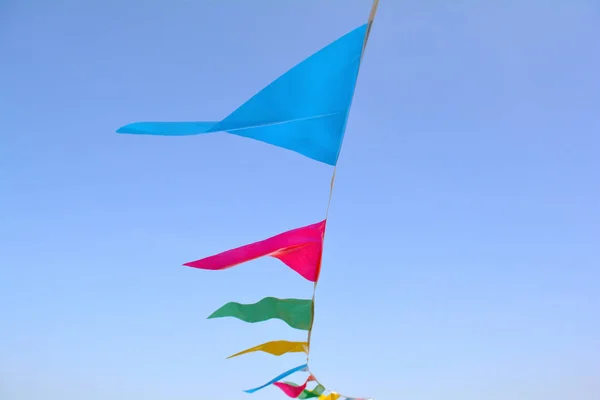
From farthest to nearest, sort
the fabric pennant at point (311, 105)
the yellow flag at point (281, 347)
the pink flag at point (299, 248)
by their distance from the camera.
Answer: the yellow flag at point (281, 347)
the pink flag at point (299, 248)
the fabric pennant at point (311, 105)

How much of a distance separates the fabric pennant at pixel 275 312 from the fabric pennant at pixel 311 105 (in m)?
1.50

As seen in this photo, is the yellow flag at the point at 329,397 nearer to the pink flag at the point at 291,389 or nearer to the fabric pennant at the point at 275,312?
the pink flag at the point at 291,389

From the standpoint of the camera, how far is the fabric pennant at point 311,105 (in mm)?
2715

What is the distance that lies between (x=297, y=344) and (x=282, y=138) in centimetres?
217

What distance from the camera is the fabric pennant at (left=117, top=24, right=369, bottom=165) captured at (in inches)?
107

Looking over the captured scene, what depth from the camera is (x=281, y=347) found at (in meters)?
4.30

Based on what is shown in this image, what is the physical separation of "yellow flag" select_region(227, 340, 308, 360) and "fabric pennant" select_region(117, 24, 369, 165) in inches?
77.9

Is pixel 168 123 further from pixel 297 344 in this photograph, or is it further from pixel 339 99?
pixel 297 344

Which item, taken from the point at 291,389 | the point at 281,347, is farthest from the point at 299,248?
the point at 291,389

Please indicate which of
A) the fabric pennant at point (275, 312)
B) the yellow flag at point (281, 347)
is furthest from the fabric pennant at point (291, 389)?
the fabric pennant at point (275, 312)

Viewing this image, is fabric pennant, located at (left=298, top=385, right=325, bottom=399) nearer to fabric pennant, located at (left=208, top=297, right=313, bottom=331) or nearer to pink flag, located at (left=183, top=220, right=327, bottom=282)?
fabric pennant, located at (left=208, top=297, right=313, bottom=331)

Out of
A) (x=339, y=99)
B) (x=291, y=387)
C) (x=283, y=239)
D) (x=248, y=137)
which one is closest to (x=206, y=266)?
(x=283, y=239)

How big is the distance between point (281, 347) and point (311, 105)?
2352 millimetres

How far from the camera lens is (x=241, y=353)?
4.14 metres
